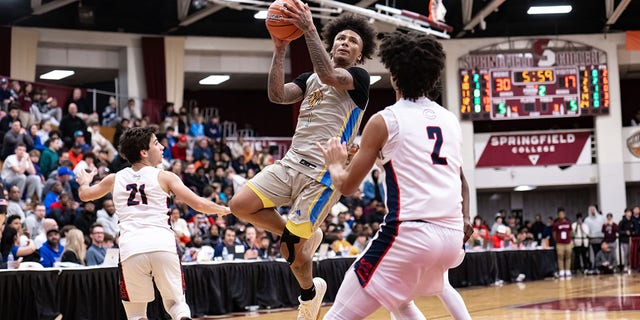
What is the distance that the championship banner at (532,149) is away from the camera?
87.7ft

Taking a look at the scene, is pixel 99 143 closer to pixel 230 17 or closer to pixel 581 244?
pixel 230 17

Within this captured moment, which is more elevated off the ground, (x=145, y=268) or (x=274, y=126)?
(x=274, y=126)

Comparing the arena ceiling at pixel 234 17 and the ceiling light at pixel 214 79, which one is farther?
the ceiling light at pixel 214 79

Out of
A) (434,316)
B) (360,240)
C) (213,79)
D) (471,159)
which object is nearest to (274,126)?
(213,79)

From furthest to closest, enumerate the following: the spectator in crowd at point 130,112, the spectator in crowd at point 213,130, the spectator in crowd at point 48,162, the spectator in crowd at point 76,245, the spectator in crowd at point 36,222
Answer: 1. the spectator in crowd at point 213,130
2. the spectator in crowd at point 130,112
3. the spectator in crowd at point 48,162
4. the spectator in crowd at point 36,222
5. the spectator in crowd at point 76,245

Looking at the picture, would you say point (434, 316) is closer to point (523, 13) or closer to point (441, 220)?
point (441, 220)

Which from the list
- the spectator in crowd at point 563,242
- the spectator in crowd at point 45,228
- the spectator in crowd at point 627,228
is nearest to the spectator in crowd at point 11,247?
the spectator in crowd at point 45,228

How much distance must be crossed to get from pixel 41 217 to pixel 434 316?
20.3ft

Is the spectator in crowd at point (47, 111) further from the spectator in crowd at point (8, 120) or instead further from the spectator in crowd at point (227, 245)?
the spectator in crowd at point (227, 245)

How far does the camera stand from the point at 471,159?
87.3 feet

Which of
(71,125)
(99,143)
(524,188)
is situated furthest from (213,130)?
(524,188)

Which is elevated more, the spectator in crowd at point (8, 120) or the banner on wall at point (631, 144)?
the spectator in crowd at point (8, 120)

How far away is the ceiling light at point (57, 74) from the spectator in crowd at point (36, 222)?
13707mm

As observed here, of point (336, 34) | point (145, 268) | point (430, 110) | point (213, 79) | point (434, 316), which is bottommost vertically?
point (434, 316)
